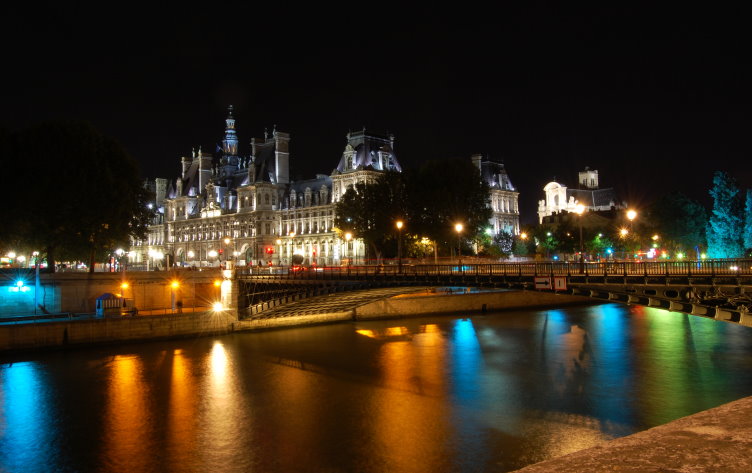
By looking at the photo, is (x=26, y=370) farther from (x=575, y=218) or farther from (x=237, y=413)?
(x=575, y=218)

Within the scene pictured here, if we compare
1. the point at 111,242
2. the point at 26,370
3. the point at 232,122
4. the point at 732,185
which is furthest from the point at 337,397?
the point at 232,122

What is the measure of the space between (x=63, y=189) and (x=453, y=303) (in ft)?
122

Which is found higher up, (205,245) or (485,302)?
(205,245)

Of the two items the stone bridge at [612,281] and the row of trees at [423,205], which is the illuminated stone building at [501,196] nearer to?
the row of trees at [423,205]

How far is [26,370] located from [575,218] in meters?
94.6

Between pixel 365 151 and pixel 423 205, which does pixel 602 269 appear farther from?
pixel 365 151

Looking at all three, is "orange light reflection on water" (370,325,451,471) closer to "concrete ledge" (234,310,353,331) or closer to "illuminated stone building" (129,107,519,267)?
"concrete ledge" (234,310,353,331)

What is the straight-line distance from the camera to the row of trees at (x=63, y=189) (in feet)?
170

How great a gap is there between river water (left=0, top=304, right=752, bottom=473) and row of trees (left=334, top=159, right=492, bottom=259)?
26.2 meters

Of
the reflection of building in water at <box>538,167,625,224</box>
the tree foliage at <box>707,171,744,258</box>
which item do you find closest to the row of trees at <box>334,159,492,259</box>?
the tree foliage at <box>707,171,744,258</box>

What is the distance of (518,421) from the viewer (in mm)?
25078

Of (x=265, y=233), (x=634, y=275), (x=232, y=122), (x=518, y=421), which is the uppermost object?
(x=232, y=122)

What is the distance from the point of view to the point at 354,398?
96.9 feet

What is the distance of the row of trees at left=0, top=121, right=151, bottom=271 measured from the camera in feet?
170
